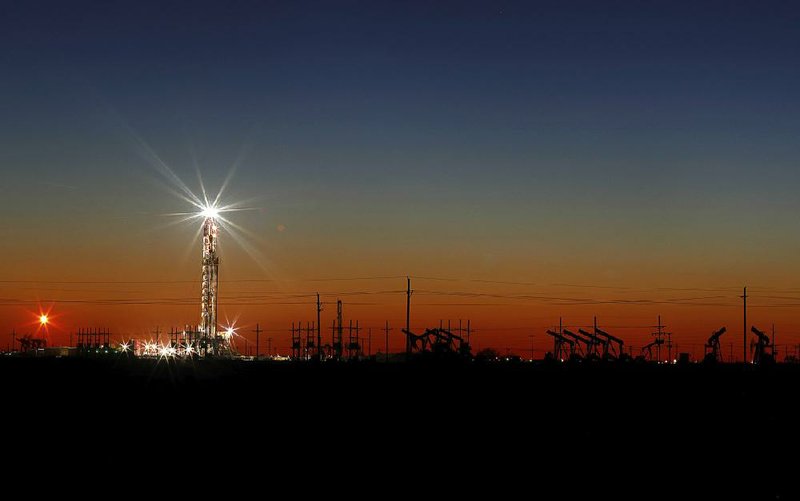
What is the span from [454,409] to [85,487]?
80.8 feet

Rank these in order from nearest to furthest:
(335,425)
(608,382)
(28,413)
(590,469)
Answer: (590,469) → (335,425) → (28,413) → (608,382)

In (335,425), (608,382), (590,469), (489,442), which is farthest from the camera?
(608,382)

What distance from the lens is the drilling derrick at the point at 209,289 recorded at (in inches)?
5290

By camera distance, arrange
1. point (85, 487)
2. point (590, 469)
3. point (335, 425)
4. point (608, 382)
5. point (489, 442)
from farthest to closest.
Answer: point (608, 382) → point (335, 425) → point (489, 442) → point (590, 469) → point (85, 487)

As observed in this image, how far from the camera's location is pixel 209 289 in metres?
136

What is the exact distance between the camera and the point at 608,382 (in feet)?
233

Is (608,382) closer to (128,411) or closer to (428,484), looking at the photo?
(128,411)

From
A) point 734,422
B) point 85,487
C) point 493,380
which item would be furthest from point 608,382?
point 85,487

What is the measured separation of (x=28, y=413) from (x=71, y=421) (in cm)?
428

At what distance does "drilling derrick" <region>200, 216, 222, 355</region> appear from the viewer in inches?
5290

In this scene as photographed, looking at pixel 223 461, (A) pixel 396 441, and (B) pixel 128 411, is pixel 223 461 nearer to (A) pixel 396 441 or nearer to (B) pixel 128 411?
(A) pixel 396 441

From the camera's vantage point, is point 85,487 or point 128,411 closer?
point 85,487

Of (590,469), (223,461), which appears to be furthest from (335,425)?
(590,469)

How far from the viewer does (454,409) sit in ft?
158
